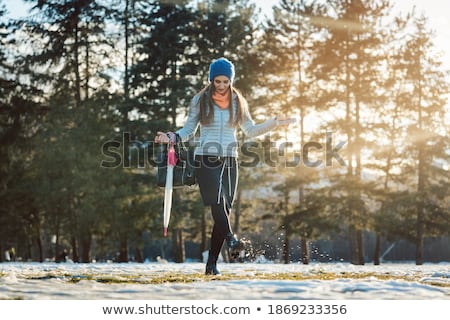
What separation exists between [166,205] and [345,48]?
1845 cm

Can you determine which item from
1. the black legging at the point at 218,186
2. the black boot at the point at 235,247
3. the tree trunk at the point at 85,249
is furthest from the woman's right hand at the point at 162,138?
the tree trunk at the point at 85,249

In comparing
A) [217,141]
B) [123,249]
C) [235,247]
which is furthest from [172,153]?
[123,249]

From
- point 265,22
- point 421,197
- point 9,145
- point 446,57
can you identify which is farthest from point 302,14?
point 9,145

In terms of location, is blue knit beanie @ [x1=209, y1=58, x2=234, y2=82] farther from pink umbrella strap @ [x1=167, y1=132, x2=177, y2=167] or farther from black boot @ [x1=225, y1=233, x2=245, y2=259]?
black boot @ [x1=225, y1=233, x2=245, y2=259]

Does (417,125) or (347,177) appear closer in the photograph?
(347,177)

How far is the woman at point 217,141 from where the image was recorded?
252 inches

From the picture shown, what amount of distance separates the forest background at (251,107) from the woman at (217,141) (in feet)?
51.5

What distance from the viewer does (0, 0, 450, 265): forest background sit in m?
23.2

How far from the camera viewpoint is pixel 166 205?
22.1 ft

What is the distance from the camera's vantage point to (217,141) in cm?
643

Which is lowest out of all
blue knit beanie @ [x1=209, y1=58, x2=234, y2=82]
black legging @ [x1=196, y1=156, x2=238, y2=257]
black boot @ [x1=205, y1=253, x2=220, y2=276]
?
black boot @ [x1=205, y1=253, x2=220, y2=276]

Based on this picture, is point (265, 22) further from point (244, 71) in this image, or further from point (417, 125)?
point (417, 125)

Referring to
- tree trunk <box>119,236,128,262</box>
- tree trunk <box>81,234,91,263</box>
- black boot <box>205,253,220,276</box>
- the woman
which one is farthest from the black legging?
tree trunk <box>81,234,91,263</box>
